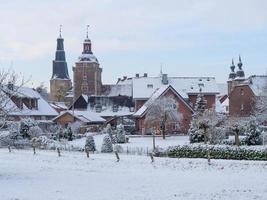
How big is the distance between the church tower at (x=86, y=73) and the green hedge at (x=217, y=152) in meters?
74.8

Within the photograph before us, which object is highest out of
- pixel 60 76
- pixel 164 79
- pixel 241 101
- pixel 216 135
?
pixel 60 76

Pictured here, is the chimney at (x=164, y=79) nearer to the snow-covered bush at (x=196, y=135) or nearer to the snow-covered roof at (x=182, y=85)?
the snow-covered roof at (x=182, y=85)

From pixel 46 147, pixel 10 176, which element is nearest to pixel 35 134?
pixel 46 147

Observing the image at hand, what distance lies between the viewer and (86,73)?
113562 mm

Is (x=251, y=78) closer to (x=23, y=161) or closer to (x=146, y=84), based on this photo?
(x=146, y=84)

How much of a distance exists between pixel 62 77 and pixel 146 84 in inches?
2625

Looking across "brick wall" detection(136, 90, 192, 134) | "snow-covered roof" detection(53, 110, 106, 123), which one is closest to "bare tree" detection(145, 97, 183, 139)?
"brick wall" detection(136, 90, 192, 134)

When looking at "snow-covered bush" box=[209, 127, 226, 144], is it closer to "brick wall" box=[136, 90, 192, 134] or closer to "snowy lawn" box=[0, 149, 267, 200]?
"snowy lawn" box=[0, 149, 267, 200]

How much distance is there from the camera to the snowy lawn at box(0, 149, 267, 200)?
62.1 ft

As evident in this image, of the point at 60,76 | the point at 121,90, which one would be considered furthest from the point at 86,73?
the point at 60,76

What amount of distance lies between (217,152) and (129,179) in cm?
1210

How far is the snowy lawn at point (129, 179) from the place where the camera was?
18.9m

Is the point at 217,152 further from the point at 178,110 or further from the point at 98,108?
the point at 98,108

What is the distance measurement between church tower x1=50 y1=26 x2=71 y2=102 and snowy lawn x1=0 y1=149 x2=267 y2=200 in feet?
371
